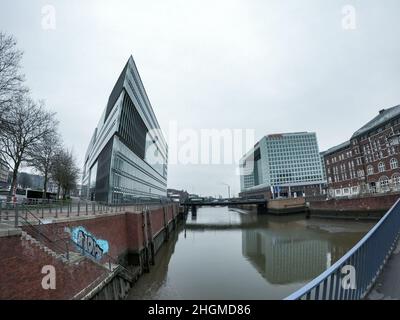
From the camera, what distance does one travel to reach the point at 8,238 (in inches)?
289

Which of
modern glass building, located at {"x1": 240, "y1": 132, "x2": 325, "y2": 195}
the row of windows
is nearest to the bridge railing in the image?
the row of windows

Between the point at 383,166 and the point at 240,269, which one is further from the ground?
the point at 383,166

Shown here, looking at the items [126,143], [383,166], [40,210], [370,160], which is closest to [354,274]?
[40,210]

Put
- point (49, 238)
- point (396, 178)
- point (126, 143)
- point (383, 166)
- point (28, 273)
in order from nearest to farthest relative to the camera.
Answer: point (28, 273) → point (49, 238) → point (126, 143) → point (396, 178) → point (383, 166)

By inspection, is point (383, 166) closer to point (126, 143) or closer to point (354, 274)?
point (126, 143)

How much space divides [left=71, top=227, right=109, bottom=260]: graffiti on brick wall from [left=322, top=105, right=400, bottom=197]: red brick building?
142 ft

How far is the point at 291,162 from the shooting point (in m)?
124

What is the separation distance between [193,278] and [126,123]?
31.0 metres

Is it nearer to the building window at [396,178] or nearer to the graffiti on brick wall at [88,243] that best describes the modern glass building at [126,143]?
the graffiti on brick wall at [88,243]

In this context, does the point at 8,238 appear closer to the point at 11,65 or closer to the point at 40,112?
the point at 11,65

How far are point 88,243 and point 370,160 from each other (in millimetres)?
59222

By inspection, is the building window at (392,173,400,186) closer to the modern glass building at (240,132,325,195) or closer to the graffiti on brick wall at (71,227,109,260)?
the graffiti on brick wall at (71,227,109,260)

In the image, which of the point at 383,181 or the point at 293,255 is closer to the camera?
the point at 293,255

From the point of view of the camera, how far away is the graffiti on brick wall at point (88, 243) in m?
11.6
